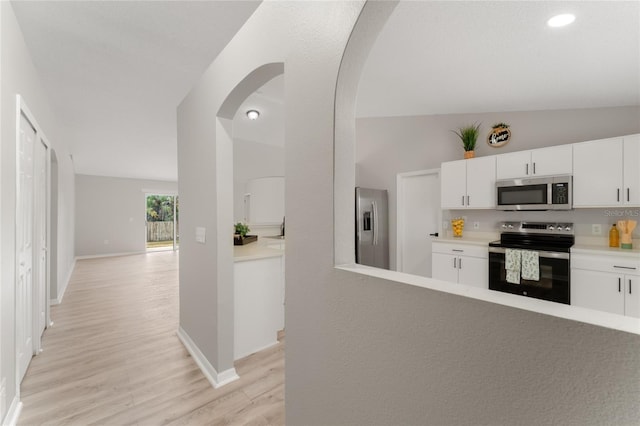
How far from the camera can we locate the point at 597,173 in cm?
261

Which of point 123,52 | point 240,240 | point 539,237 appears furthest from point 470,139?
point 123,52

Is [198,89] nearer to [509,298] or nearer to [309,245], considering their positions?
[309,245]

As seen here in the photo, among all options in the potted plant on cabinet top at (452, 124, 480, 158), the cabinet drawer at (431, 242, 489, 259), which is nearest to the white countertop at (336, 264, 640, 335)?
the cabinet drawer at (431, 242, 489, 259)

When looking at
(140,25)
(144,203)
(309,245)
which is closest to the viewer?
(309,245)

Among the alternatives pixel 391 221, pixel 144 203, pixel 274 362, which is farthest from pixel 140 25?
pixel 144 203

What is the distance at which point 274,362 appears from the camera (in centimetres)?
231

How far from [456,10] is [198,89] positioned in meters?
2.03

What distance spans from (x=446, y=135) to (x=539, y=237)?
176 cm

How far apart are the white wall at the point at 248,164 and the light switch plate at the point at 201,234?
2.69 metres

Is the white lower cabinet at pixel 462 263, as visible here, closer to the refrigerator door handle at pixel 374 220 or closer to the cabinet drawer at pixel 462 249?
the cabinet drawer at pixel 462 249

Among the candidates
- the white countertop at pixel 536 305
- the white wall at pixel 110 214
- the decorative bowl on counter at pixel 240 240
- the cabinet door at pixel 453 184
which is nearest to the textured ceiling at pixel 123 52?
the decorative bowl on counter at pixel 240 240

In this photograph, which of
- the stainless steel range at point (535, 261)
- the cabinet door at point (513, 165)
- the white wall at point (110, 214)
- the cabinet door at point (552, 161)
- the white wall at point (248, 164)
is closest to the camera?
the stainless steel range at point (535, 261)

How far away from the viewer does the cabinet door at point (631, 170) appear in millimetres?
2400

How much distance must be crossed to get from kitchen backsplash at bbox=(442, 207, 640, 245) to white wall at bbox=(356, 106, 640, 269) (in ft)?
0.06
